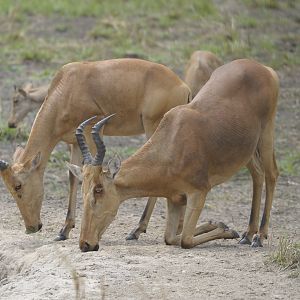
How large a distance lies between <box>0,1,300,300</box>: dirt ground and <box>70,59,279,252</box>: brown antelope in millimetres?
266

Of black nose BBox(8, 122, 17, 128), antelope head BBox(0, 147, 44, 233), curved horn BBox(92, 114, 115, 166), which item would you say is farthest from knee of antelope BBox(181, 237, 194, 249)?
black nose BBox(8, 122, 17, 128)

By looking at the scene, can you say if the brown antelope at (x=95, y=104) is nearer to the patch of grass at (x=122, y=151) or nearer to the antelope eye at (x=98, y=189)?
the antelope eye at (x=98, y=189)

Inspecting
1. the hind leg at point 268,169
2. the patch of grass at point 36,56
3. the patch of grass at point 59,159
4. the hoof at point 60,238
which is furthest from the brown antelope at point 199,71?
the patch of grass at point 36,56

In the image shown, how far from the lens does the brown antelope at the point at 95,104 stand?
1258cm

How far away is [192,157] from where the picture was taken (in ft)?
36.9

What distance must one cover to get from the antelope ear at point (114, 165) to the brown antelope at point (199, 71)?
4528mm

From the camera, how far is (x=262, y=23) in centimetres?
2309

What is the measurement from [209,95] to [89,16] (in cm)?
1256

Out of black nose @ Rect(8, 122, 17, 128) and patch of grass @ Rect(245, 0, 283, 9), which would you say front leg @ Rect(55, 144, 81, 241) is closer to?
black nose @ Rect(8, 122, 17, 128)

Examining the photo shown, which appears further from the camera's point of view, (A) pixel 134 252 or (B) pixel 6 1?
(B) pixel 6 1

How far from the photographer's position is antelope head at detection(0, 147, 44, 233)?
12258 millimetres

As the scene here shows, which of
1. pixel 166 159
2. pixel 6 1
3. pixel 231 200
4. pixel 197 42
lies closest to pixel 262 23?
pixel 197 42

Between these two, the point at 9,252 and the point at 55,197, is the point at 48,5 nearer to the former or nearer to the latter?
the point at 55,197

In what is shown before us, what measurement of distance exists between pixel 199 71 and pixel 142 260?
18.3 ft
